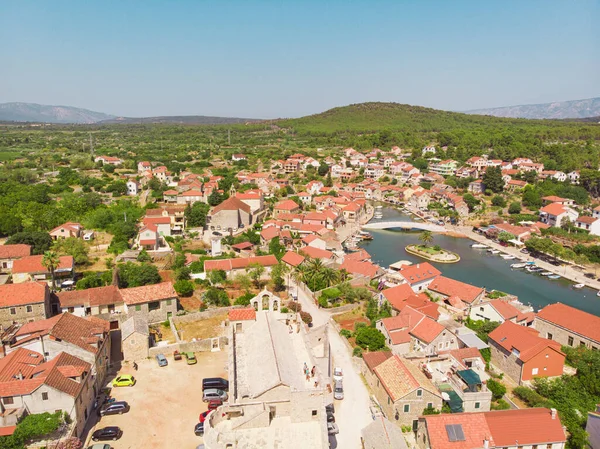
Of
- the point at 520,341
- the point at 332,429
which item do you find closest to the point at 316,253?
the point at 520,341

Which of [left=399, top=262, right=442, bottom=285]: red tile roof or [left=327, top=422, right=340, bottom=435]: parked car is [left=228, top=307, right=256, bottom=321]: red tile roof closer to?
[left=327, top=422, right=340, bottom=435]: parked car

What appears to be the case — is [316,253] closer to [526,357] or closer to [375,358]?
[375,358]

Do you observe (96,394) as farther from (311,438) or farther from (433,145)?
(433,145)

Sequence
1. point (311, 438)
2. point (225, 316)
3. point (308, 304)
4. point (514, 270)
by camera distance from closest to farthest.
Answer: point (311, 438) → point (225, 316) → point (308, 304) → point (514, 270)

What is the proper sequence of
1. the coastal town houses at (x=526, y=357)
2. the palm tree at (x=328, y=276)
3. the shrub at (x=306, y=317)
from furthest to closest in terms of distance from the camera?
the palm tree at (x=328, y=276) → the shrub at (x=306, y=317) → the coastal town houses at (x=526, y=357)

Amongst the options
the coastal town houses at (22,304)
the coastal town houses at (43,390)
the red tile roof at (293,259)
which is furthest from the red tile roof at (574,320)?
the coastal town houses at (22,304)

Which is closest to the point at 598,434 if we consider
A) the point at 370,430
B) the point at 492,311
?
the point at 370,430

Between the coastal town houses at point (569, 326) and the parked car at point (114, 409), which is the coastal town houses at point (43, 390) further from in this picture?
the coastal town houses at point (569, 326)
